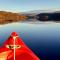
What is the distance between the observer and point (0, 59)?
47.0 ft

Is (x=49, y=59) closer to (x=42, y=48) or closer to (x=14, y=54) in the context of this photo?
(x=42, y=48)

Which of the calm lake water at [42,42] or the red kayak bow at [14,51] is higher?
the red kayak bow at [14,51]

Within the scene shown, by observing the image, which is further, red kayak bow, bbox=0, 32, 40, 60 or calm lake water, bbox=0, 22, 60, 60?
calm lake water, bbox=0, 22, 60, 60

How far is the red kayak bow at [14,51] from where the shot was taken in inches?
571

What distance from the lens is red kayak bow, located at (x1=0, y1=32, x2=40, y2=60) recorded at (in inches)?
571

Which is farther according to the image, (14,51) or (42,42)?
(42,42)

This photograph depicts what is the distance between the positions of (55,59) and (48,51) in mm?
6715

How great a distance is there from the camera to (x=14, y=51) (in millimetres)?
14250

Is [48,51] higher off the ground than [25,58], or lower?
lower

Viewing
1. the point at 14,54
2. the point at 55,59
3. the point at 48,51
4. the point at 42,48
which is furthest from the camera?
the point at 42,48

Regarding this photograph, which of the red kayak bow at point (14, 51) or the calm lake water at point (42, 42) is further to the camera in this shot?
the calm lake water at point (42, 42)

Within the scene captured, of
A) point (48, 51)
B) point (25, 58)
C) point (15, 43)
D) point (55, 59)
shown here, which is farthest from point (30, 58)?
point (48, 51)

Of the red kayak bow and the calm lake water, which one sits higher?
the red kayak bow

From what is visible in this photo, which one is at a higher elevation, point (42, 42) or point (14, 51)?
point (14, 51)
